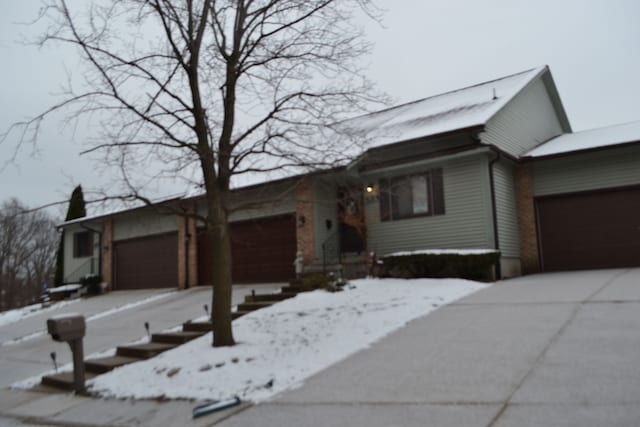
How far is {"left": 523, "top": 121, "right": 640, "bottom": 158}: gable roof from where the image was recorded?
13.5m

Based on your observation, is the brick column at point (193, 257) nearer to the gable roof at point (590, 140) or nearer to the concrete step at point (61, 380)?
the concrete step at point (61, 380)

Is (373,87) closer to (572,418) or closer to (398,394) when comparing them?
(398,394)

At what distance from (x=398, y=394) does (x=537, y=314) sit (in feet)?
11.7

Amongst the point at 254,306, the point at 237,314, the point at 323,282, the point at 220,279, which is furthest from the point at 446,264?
the point at 220,279

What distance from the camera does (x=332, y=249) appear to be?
15.3 m

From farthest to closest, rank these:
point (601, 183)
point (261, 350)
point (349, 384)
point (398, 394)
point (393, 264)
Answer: point (601, 183), point (393, 264), point (261, 350), point (349, 384), point (398, 394)

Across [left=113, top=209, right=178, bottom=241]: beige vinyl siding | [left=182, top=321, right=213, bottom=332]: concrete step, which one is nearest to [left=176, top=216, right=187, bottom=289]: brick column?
[left=113, top=209, right=178, bottom=241]: beige vinyl siding

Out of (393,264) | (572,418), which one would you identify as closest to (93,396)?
(572,418)

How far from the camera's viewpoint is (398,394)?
515cm

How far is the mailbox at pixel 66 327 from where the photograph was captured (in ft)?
23.5

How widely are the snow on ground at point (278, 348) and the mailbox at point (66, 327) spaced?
75 cm

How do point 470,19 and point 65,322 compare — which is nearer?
point 65,322

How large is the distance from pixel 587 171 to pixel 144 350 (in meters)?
11.7

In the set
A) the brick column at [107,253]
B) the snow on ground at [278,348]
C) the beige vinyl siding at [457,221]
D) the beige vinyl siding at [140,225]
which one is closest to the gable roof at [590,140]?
the beige vinyl siding at [457,221]
